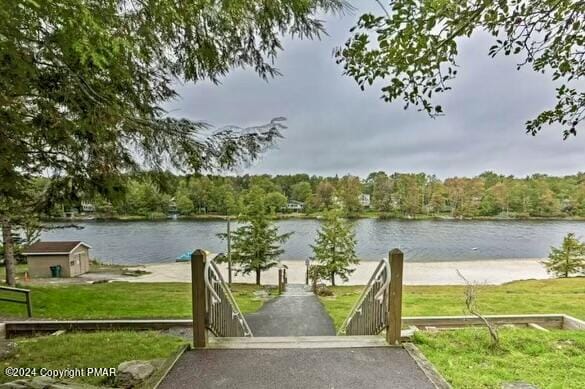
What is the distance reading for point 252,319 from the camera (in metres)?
8.29

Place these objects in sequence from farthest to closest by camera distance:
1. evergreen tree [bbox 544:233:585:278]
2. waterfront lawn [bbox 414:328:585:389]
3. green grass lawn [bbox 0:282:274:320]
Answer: evergreen tree [bbox 544:233:585:278]
green grass lawn [bbox 0:282:274:320]
waterfront lawn [bbox 414:328:585:389]

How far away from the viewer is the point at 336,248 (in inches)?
798

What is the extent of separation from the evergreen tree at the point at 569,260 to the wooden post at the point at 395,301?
23.4 meters

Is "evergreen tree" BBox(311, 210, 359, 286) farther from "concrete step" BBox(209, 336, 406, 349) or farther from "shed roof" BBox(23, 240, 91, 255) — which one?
"concrete step" BBox(209, 336, 406, 349)

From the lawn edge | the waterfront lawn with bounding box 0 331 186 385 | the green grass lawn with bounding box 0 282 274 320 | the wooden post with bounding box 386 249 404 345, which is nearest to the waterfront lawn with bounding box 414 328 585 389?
the lawn edge

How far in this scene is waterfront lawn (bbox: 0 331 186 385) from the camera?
3846mm

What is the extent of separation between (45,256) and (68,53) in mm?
23533

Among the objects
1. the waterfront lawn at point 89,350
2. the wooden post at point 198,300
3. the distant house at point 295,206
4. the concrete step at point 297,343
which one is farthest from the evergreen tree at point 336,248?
the distant house at point 295,206

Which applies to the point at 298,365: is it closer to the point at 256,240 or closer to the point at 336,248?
the point at 256,240

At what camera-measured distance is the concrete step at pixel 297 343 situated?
3.10m

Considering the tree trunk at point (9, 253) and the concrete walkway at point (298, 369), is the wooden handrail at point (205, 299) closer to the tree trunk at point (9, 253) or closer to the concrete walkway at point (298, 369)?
the concrete walkway at point (298, 369)

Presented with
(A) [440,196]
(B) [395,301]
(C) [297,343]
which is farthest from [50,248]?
(A) [440,196]

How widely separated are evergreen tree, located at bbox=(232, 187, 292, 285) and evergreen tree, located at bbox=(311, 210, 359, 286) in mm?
2382

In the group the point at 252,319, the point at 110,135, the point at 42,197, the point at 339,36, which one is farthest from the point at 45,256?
the point at 339,36
